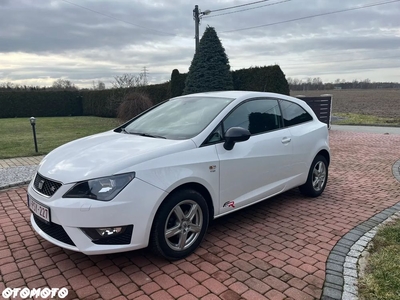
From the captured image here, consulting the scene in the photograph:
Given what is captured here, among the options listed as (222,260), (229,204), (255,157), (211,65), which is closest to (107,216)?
(222,260)

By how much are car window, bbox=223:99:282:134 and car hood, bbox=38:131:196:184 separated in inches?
30.2

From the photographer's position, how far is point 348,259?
10.7 ft

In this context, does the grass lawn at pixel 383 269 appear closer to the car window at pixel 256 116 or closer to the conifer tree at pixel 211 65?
the car window at pixel 256 116

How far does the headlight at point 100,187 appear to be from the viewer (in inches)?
109

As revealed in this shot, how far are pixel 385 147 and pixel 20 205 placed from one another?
413 inches

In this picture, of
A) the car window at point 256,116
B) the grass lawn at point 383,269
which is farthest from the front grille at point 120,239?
the grass lawn at point 383,269

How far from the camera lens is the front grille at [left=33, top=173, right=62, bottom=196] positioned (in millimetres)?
2944

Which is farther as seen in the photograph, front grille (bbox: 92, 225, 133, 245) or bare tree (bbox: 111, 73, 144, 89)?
bare tree (bbox: 111, 73, 144, 89)

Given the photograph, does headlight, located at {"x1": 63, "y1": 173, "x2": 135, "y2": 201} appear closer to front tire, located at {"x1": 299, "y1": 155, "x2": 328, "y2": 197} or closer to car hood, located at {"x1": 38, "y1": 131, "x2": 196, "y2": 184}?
car hood, located at {"x1": 38, "y1": 131, "x2": 196, "y2": 184}

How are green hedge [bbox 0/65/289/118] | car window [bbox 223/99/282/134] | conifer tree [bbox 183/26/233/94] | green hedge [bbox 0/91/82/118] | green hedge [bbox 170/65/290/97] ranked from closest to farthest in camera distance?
car window [bbox 223/99/282/134] → conifer tree [bbox 183/26/233/94] → green hedge [bbox 170/65/290/97] → green hedge [bbox 0/65/289/118] → green hedge [bbox 0/91/82/118]

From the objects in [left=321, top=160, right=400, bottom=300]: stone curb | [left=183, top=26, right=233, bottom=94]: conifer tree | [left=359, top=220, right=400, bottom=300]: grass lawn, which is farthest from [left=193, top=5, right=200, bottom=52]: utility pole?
[left=359, top=220, right=400, bottom=300]: grass lawn

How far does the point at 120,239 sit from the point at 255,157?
184cm

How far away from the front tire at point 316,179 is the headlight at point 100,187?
3193 millimetres

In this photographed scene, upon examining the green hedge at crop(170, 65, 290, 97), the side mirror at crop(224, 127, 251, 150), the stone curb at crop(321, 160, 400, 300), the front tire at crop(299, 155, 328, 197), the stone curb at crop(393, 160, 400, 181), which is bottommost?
the stone curb at crop(393, 160, 400, 181)
